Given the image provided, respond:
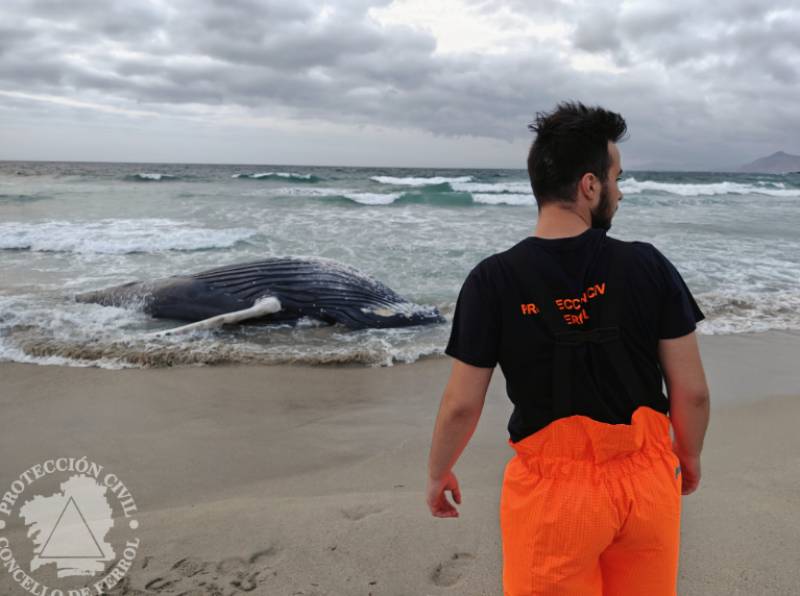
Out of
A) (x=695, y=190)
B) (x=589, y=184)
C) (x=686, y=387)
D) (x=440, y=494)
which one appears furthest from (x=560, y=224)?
(x=695, y=190)

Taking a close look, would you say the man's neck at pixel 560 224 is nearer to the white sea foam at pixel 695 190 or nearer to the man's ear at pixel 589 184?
the man's ear at pixel 589 184

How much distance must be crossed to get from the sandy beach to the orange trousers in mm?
914

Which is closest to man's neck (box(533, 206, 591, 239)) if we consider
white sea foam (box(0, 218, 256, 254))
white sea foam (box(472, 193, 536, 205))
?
white sea foam (box(0, 218, 256, 254))

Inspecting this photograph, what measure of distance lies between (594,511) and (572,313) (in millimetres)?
586

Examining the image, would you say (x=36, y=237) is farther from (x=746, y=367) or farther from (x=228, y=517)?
(x=746, y=367)

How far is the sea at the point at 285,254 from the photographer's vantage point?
6.27 m

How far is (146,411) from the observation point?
480cm

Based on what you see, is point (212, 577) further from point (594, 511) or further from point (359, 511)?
point (594, 511)

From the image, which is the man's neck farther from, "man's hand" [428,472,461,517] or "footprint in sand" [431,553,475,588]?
"footprint in sand" [431,553,475,588]

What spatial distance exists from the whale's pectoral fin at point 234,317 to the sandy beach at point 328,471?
36.3 inches

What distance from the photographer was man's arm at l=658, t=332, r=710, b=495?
73.7 inches

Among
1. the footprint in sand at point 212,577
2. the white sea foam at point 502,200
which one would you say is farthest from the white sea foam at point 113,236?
the white sea foam at point 502,200

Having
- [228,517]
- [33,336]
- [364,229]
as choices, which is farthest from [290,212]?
[228,517]

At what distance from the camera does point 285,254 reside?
476 inches
